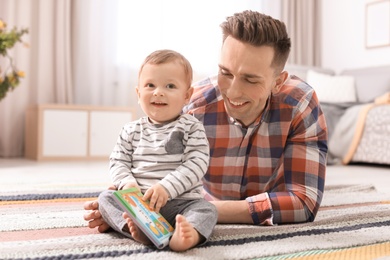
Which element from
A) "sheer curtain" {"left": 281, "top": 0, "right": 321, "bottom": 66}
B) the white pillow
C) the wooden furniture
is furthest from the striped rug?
"sheer curtain" {"left": 281, "top": 0, "right": 321, "bottom": 66}

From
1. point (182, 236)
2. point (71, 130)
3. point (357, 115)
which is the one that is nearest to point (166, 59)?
point (182, 236)

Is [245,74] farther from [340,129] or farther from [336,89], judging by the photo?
[336,89]

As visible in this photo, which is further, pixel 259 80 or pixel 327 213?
pixel 327 213

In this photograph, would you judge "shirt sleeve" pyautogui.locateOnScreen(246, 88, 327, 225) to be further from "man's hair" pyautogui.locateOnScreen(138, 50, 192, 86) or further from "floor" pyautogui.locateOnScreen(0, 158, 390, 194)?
"floor" pyautogui.locateOnScreen(0, 158, 390, 194)

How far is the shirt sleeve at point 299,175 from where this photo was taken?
1.28 m

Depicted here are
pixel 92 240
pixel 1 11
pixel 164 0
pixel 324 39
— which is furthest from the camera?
pixel 324 39

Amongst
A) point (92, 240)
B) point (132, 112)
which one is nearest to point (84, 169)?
point (132, 112)

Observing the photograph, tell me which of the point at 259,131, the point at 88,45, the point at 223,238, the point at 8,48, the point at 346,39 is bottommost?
the point at 223,238

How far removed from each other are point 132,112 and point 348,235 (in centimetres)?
283

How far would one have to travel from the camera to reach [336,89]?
14.2ft

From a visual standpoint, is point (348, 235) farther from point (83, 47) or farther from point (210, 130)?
point (83, 47)

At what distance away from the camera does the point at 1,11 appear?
372 centimetres

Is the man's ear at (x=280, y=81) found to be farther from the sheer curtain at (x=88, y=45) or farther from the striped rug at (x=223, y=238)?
the sheer curtain at (x=88, y=45)

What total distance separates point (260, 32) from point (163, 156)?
386mm
